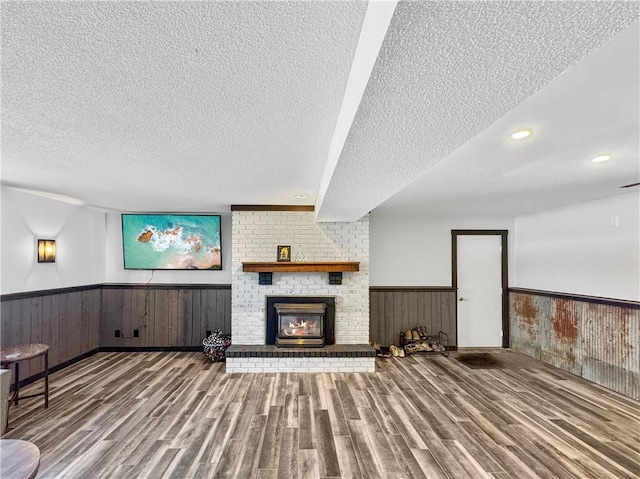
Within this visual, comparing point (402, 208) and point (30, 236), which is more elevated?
point (402, 208)

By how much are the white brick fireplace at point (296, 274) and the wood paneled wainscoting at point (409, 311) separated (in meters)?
0.84

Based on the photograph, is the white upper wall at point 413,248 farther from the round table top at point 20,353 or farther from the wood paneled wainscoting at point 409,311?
the round table top at point 20,353

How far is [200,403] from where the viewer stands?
3551 mm

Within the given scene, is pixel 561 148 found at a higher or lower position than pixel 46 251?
higher

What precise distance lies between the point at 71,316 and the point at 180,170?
349 centimetres

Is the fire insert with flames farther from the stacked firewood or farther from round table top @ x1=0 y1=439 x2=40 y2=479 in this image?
round table top @ x1=0 y1=439 x2=40 y2=479

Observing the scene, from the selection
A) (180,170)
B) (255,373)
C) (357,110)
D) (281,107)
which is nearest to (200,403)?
(255,373)

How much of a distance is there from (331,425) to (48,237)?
4.23 m

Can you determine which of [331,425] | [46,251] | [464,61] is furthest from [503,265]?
[46,251]

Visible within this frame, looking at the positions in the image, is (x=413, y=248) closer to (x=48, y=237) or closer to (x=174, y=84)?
(x=174, y=84)

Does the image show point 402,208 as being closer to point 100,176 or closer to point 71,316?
point 100,176

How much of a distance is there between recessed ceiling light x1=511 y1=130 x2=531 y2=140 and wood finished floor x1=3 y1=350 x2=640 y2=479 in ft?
7.55

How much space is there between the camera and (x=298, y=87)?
1491mm

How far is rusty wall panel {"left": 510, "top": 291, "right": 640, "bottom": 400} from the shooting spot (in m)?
3.77
